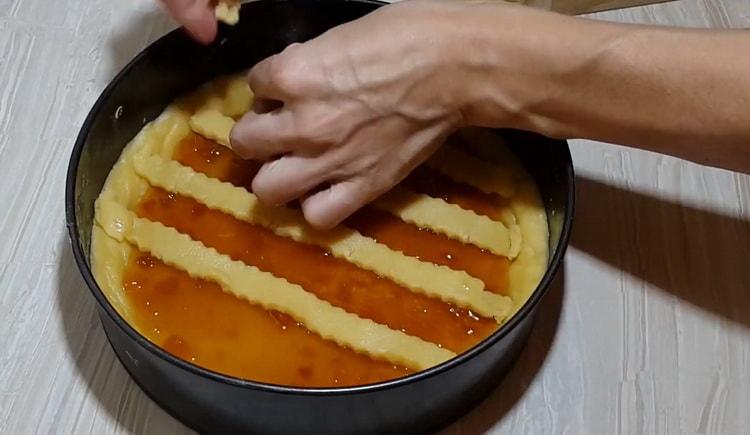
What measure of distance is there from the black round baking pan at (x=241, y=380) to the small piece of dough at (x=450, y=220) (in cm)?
5

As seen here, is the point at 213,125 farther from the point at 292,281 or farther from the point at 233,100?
the point at 292,281

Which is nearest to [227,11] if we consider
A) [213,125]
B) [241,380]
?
[213,125]

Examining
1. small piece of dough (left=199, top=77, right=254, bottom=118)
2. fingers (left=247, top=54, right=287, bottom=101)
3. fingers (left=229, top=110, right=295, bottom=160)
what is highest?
fingers (left=247, top=54, right=287, bottom=101)

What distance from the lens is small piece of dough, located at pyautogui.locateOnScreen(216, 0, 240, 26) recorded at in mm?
922

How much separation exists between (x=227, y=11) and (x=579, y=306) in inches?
17.8

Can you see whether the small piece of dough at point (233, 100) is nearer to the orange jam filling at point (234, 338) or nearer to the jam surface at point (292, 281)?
the jam surface at point (292, 281)

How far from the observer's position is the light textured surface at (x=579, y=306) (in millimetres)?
874

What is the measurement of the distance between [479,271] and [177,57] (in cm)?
39

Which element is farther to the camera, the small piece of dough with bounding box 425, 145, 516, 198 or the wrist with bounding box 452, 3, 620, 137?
the small piece of dough with bounding box 425, 145, 516, 198

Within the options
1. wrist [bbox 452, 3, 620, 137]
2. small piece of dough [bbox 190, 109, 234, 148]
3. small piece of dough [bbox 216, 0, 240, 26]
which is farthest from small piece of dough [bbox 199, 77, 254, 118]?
wrist [bbox 452, 3, 620, 137]

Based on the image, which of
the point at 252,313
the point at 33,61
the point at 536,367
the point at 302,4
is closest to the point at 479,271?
the point at 536,367

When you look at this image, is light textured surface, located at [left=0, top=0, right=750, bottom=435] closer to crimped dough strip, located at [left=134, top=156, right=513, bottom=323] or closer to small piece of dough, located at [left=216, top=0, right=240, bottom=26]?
crimped dough strip, located at [left=134, top=156, right=513, bottom=323]

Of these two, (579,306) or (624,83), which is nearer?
(624,83)

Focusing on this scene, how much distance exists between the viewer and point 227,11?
0.93 m
